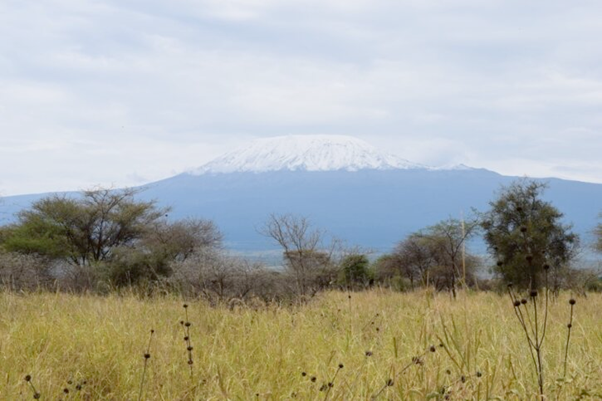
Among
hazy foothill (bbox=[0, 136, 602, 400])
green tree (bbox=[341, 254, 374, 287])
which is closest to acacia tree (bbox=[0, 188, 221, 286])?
green tree (bbox=[341, 254, 374, 287])

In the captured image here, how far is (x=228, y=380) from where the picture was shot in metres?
4.34

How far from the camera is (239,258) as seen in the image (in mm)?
17625

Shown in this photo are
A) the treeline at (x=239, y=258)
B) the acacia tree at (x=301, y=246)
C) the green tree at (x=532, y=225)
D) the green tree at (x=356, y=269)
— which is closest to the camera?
the treeline at (x=239, y=258)

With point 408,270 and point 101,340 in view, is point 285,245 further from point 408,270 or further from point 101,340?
point 101,340

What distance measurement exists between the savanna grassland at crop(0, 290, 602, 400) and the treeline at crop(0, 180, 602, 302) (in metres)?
6.79

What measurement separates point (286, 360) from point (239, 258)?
1271 cm

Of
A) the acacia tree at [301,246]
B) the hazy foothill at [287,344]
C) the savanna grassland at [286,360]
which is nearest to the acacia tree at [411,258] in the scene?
the acacia tree at [301,246]

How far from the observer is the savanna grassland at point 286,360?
3.82m

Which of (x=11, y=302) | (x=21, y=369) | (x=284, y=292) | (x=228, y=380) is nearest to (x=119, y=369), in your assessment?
(x=21, y=369)

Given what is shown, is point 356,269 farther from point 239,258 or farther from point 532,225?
point 239,258

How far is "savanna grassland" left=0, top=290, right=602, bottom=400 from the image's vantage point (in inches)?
151

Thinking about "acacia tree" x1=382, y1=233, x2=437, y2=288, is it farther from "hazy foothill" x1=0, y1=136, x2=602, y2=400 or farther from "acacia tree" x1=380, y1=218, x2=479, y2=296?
"hazy foothill" x1=0, y1=136, x2=602, y2=400

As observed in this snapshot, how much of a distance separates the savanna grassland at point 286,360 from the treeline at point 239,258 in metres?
6.79

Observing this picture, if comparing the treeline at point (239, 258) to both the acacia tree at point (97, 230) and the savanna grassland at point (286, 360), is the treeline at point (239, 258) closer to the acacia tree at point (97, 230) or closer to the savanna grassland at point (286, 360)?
the acacia tree at point (97, 230)
